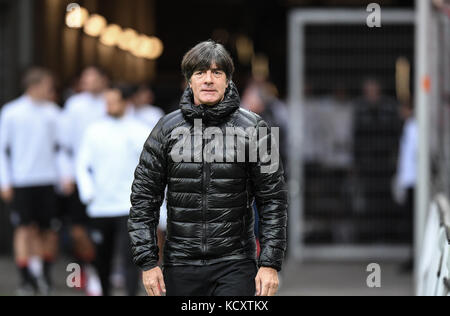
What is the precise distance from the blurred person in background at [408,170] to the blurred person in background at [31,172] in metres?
3.94

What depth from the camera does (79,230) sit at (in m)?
11.8

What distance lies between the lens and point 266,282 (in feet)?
18.3

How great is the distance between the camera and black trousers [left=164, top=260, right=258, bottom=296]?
568 centimetres

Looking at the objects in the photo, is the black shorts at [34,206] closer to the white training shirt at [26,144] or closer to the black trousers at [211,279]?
the white training shirt at [26,144]

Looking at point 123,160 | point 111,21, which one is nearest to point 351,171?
point 123,160

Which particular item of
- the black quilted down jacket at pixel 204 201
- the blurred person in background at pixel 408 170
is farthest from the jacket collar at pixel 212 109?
the blurred person in background at pixel 408 170

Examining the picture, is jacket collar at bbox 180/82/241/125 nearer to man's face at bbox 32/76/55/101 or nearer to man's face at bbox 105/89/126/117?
man's face at bbox 105/89/126/117

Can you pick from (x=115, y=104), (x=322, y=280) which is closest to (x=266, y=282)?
(x=115, y=104)

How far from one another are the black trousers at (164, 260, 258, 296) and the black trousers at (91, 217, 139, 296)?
3.47 m

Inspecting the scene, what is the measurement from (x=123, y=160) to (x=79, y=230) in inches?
102

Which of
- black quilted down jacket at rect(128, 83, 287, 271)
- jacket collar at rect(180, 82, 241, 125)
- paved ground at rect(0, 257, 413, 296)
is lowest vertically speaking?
paved ground at rect(0, 257, 413, 296)

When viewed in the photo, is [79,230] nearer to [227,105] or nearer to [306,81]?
[306,81]

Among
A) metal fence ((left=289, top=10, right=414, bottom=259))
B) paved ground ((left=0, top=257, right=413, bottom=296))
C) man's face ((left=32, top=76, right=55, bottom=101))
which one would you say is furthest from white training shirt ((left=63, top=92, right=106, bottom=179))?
metal fence ((left=289, top=10, right=414, bottom=259))

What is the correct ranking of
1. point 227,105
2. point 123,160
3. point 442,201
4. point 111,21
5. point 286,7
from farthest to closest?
1. point 286,7
2. point 111,21
3. point 123,160
4. point 442,201
5. point 227,105
